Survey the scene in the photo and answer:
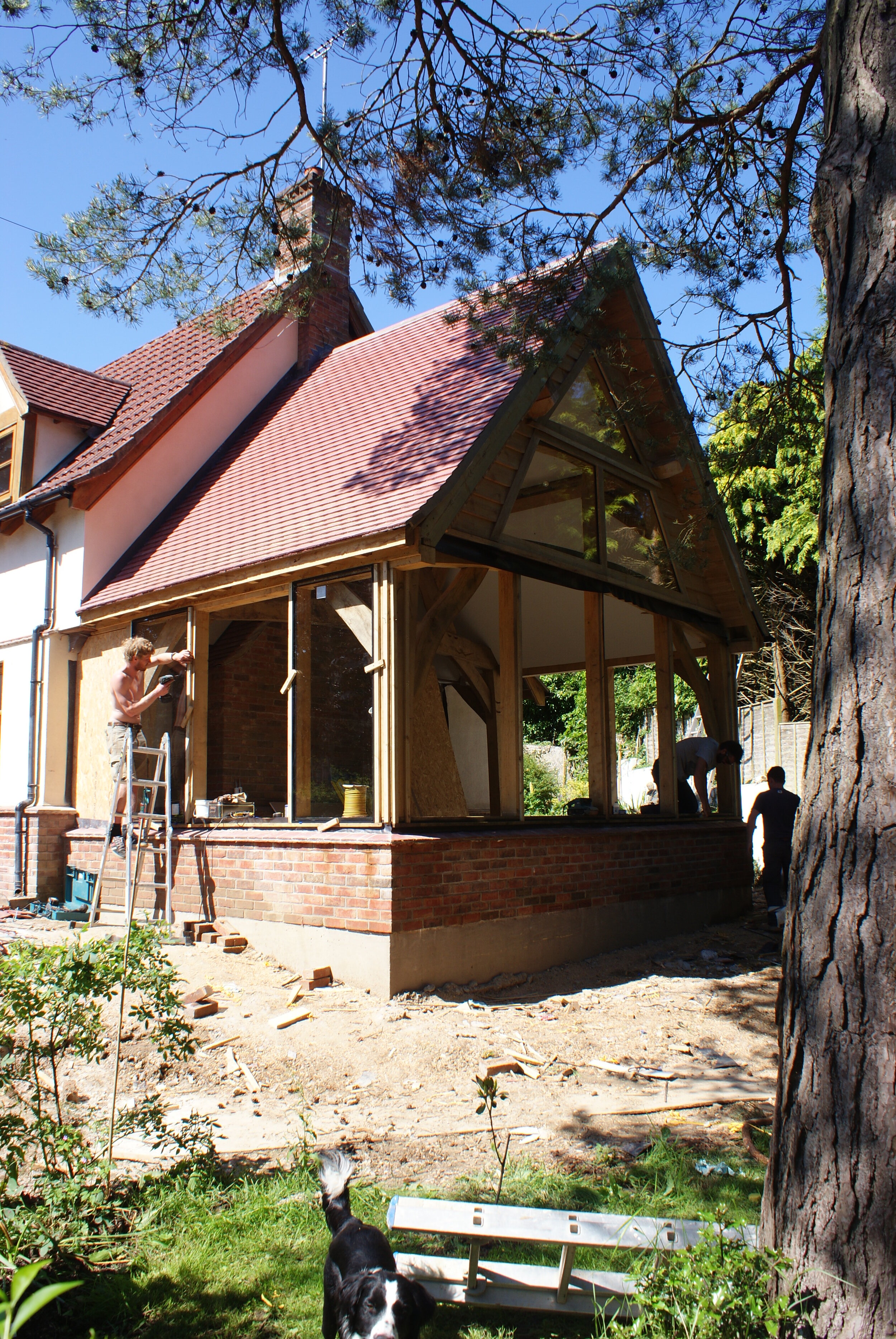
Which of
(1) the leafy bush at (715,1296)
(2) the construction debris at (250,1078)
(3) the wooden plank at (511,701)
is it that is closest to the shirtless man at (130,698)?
(3) the wooden plank at (511,701)

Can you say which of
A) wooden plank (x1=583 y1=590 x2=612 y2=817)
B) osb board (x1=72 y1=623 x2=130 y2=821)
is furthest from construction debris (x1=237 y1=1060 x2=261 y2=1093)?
osb board (x1=72 y1=623 x2=130 y2=821)

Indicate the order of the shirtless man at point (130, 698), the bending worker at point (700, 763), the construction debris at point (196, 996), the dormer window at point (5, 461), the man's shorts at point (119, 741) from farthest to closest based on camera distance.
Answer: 1. the dormer window at point (5, 461)
2. the bending worker at point (700, 763)
3. the man's shorts at point (119, 741)
4. the shirtless man at point (130, 698)
5. the construction debris at point (196, 996)

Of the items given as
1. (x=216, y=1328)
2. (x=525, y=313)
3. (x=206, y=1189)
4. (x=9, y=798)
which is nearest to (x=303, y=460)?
(x=525, y=313)

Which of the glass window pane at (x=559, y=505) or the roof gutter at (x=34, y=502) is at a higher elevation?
the roof gutter at (x=34, y=502)

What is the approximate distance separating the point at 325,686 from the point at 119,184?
462cm

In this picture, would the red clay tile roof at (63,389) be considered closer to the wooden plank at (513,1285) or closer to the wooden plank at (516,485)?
the wooden plank at (516,485)

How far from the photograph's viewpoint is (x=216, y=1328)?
10.6 ft

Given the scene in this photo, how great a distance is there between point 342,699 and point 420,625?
3.42ft

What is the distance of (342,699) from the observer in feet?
30.9

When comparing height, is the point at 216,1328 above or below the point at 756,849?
below

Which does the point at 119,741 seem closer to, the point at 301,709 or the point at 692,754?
the point at 301,709

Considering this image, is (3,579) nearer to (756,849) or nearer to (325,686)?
(325,686)

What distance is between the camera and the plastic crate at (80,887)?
34.8 feet

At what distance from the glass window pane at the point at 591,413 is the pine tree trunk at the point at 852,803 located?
268 inches
